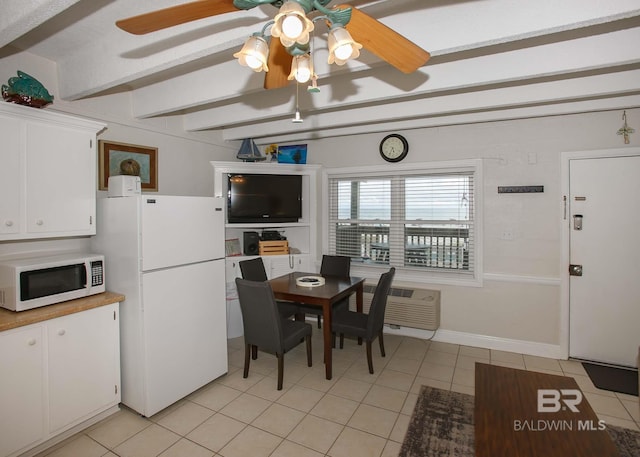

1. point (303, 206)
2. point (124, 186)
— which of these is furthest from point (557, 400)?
point (303, 206)

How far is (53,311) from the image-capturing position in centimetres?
223

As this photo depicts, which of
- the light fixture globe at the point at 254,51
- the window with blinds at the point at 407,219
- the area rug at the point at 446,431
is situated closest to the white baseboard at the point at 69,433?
the area rug at the point at 446,431

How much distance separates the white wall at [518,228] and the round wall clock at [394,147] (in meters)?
0.22

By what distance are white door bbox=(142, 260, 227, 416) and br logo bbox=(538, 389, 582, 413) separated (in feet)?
8.21

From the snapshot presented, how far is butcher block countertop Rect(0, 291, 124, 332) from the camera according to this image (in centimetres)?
204

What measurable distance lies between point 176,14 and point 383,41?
0.83 m

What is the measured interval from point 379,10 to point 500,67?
3.51 feet

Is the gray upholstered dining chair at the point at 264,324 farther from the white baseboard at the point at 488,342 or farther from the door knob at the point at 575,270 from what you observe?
the door knob at the point at 575,270

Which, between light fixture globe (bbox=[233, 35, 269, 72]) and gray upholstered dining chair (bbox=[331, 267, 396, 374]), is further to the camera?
gray upholstered dining chair (bbox=[331, 267, 396, 374])

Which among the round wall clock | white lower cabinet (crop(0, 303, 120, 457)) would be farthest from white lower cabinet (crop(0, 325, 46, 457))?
the round wall clock

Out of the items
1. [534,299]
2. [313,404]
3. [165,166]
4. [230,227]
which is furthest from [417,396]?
[165,166]

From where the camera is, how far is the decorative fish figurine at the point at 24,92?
2.21 meters

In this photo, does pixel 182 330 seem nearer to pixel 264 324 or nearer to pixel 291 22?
pixel 264 324

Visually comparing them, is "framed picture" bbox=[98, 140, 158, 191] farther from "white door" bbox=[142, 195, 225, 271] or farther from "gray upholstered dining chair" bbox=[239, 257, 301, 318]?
"gray upholstered dining chair" bbox=[239, 257, 301, 318]
